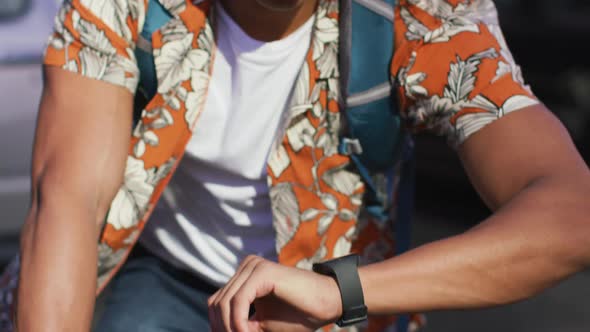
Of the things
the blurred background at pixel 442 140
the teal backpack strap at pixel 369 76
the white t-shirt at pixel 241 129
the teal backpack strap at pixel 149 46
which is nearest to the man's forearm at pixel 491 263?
the teal backpack strap at pixel 369 76

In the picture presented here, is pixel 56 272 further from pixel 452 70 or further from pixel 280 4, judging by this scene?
pixel 452 70

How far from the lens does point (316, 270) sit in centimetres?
164

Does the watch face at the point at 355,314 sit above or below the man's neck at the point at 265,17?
below

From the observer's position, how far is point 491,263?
63.7 inches

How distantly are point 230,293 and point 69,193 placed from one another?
1.45ft

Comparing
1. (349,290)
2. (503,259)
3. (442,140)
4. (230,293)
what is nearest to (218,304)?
(230,293)

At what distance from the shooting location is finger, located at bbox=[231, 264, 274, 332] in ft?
5.04

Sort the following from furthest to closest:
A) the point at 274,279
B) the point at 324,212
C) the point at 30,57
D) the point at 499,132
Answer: the point at 30,57
the point at 324,212
the point at 499,132
the point at 274,279

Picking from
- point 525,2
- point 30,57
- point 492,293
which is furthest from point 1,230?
point 525,2

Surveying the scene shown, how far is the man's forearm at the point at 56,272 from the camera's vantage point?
1.79m

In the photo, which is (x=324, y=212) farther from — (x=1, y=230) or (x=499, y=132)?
(x=1, y=230)

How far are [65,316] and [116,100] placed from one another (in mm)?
430

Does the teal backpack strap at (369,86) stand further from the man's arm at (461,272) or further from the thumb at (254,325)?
the thumb at (254,325)

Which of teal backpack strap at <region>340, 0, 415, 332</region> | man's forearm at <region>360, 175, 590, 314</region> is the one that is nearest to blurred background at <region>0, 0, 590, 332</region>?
teal backpack strap at <region>340, 0, 415, 332</region>
